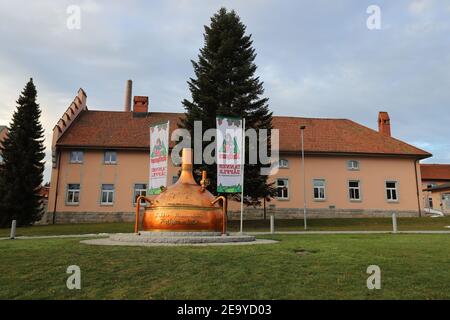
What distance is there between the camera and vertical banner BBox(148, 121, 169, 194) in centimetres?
2022

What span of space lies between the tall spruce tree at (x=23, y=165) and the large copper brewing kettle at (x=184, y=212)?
24072 mm

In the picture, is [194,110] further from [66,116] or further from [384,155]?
[384,155]

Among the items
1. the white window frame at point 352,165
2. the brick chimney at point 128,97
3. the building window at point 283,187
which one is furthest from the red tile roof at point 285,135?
the brick chimney at point 128,97

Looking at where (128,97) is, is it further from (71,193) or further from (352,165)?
(352,165)

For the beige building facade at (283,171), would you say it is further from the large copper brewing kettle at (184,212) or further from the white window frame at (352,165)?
the large copper brewing kettle at (184,212)

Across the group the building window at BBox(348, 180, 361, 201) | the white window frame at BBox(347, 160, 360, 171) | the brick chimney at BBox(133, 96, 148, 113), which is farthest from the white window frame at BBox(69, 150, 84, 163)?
the building window at BBox(348, 180, 361, 201)

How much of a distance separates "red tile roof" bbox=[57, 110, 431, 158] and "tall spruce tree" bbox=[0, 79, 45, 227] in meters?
2.81

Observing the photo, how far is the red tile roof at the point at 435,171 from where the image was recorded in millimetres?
71625

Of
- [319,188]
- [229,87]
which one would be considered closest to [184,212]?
[229,87]

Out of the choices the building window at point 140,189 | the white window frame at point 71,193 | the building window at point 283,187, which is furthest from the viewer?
the building window at point 283,187

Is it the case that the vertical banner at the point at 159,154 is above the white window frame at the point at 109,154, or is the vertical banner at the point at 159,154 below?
below

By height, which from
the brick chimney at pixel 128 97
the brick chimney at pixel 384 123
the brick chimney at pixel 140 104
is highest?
the brick chimney at pixel 128 97

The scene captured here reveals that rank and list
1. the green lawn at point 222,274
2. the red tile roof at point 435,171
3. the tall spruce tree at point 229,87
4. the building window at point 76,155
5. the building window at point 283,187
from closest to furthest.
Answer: the green lawn at point 222,274 < the tall spruce tree at point 229,87 < the building window at point 76,155 < the building window at point 283,187 < the red tile roof at point 435,171
